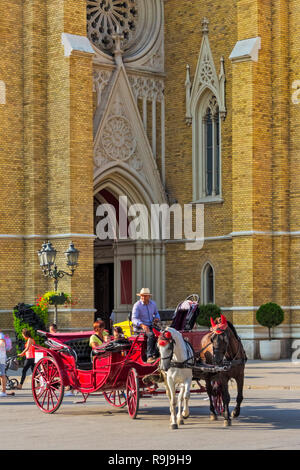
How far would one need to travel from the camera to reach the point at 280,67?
96.6 feet

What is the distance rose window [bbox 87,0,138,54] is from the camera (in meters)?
31.2

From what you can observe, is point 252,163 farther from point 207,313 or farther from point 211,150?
point 207,313

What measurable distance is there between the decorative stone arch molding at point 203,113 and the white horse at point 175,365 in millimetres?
17731

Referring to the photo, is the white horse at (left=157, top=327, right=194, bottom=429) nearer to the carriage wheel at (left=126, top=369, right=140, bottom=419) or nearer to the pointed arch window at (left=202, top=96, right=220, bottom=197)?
the carriage wheel at (left=126, top=369, right=140, bottom=419)

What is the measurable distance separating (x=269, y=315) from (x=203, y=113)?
7451mm

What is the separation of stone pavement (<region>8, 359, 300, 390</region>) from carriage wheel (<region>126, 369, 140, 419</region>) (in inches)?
241

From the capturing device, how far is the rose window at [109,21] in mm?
31219

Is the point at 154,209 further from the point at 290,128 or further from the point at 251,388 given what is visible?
the point at 251,388

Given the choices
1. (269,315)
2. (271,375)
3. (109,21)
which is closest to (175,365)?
(271,375)

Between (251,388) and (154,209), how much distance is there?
12.6m

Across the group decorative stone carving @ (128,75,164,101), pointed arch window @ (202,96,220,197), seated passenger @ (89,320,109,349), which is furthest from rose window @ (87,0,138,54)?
seated passenger @ (89,320,109,349)

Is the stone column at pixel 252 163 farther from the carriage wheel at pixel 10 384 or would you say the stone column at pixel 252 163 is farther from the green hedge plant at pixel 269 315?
the carriage wheel at pixel 10 384
